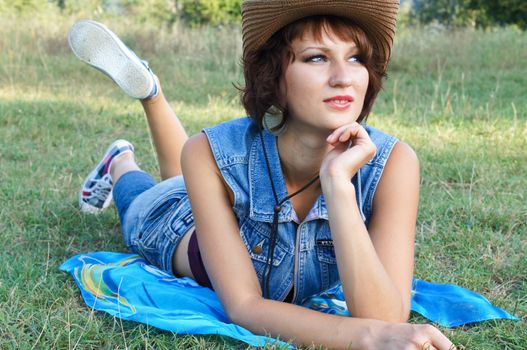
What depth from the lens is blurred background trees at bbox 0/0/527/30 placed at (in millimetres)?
23781

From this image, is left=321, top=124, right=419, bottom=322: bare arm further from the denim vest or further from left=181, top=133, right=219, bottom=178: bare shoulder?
left=181, top=133, right=219, bottom=178: bare shoulder

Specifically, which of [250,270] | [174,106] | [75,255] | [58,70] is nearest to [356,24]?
[250,270]

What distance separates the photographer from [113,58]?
4242mm

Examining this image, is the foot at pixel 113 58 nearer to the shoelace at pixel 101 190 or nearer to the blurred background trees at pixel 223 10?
the shoelace at pixel 101 190

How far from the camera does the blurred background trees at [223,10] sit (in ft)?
78.0

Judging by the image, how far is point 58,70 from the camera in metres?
9.40

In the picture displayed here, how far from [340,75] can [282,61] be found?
0.24 m

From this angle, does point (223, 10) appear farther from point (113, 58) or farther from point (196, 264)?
point (196, 264)

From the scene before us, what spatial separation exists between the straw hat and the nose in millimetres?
168

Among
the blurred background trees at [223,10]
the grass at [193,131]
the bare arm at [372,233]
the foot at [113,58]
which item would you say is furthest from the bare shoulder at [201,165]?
the blurred background trees at [223,10]

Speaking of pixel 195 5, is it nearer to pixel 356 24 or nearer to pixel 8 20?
pixel 8 20

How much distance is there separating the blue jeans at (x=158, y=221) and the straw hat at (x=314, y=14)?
987 mm

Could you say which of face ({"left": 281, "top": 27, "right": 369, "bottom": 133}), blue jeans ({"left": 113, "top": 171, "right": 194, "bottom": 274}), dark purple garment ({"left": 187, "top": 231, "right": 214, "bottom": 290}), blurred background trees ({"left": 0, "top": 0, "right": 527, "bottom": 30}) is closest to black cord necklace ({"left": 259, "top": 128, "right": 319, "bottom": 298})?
face ({"left": 281, "top": 27, "right": 369, "bottom": 133})

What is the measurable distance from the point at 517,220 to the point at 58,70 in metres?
6.71
